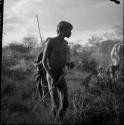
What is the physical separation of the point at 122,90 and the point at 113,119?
309 centimetres

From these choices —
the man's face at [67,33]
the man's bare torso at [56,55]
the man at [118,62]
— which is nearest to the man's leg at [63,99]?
the man's bare torso at [56,55]

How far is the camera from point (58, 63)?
5066mm

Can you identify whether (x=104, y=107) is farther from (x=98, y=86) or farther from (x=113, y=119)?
(x=98, y=86)

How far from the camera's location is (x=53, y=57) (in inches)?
199

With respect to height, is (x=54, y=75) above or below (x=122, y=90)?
above

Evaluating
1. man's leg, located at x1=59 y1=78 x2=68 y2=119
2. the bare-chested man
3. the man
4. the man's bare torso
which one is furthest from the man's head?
the man

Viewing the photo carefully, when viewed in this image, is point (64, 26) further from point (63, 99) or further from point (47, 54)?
point (63, 99)

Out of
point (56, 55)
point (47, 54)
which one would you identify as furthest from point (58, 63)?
point (47, 54)

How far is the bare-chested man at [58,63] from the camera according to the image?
16.2 feet

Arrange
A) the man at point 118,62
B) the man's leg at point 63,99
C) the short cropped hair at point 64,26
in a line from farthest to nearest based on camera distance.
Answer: the man at point 118,62 → the short cropped hair at point 64,26 → the man's leg at point 63,99

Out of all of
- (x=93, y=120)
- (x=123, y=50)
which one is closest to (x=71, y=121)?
(x=93, y=120)

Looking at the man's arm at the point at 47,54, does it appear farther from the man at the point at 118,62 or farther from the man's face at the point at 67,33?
the man at the point at 118,62

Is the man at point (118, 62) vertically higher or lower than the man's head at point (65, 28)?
lower

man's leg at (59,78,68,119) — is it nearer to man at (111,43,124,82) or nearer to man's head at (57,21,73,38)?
man's head at (57,21,73,38)
